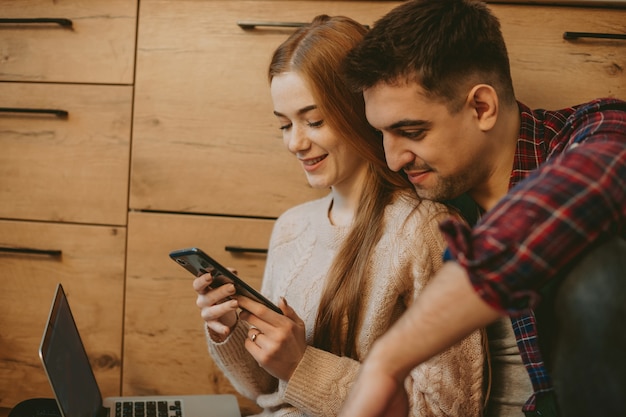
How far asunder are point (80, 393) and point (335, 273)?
0.43 meters

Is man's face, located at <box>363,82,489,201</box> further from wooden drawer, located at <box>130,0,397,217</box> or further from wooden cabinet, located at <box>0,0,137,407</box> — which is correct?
wooden cabinet, located at <box>0,0,137,407</box>

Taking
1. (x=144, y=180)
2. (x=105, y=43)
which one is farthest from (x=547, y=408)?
(x=105, y=43)

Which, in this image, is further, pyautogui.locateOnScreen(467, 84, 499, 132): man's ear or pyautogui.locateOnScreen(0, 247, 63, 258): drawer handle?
pyautogui.locateOnScreen(0, 247, 63, 258): drawer handle

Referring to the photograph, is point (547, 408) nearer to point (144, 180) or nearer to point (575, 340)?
point (575, 340)

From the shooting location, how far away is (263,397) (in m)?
1.11

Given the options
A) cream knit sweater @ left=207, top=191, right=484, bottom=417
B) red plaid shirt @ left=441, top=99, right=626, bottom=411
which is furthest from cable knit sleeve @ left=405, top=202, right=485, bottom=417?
red plaid shirt @ left=441, top=99, right=626, bottom=411

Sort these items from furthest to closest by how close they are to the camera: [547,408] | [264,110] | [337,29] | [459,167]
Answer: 1. [264,110]
2. [337,29]
3. [459,167]
4. [547,408]

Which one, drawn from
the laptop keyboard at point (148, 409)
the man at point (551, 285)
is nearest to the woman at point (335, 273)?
the laptop keyboard at point (148, 409)

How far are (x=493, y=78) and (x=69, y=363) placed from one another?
751 millimetres

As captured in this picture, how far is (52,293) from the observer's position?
4.38 ft

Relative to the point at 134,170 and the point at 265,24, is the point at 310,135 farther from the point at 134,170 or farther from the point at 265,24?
the point at 134,170

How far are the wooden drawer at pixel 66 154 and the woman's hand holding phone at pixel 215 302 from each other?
37 centimetres

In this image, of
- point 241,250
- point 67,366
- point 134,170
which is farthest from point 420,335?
point 134,170

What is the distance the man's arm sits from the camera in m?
0.56
